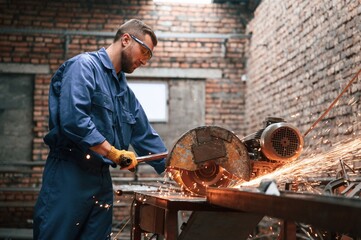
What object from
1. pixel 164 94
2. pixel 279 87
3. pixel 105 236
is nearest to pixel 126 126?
pixel 105 236

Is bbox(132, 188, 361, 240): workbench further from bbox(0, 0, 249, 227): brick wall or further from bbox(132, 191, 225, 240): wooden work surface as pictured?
bbox(0, 0, 249, 227): brick wall

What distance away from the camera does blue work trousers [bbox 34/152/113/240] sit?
2961mm

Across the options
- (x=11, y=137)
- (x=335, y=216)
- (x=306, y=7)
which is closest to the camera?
(x=335, y=216)

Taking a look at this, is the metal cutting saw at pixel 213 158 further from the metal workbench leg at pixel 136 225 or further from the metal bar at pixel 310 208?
the metal bar at pixel 310 208

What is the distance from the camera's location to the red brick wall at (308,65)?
5070mm

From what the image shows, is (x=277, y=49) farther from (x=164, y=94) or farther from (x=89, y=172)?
(x=89, y=172)

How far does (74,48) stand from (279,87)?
157 inches

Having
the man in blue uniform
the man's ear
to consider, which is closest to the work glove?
the man in blue uniform

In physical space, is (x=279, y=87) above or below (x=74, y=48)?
below

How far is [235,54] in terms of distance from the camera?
956 centimetres

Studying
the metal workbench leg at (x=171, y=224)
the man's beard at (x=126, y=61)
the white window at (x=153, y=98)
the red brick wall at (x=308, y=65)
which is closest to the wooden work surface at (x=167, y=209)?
the metal workbench leg at (x=171, y=224)

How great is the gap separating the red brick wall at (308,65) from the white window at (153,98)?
161cm

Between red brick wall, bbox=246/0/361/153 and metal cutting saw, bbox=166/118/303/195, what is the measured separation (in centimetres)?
179

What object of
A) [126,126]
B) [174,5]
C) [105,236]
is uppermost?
[174,5]
